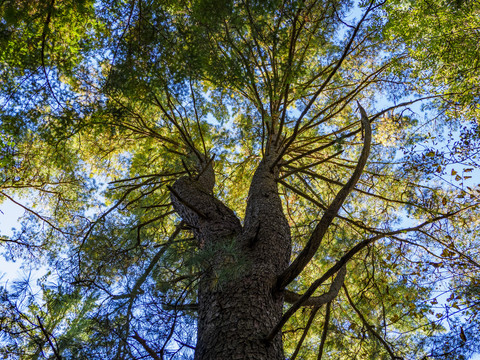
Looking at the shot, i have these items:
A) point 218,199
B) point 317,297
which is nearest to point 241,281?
point 317,297

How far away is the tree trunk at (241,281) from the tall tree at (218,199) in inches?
0.5

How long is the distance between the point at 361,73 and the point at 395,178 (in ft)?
6.91

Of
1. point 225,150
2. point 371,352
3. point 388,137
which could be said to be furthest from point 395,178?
point 225,150

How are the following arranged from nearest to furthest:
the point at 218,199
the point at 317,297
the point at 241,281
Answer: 1. the point at 241,281
2. the point at 317,297
3. the point at 218,199

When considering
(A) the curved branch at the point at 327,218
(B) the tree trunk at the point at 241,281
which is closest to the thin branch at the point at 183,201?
(B) the tree trunk at the point at 241,281

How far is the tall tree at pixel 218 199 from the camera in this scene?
210 centimetres

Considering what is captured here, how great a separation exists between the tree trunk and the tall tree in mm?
12

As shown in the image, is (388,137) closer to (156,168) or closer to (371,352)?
(371,352)

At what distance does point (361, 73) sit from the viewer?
19.0 ft

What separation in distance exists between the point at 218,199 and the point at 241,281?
174cm

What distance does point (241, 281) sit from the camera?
2084mm

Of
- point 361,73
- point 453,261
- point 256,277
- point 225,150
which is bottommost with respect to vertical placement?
point 256,277

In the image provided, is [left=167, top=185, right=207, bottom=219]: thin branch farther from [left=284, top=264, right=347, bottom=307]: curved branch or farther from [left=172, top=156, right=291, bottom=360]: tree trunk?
[left=284, top=264, right=347, bottom=307]: curved branch

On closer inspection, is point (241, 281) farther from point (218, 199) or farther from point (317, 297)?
point (218, 199)
